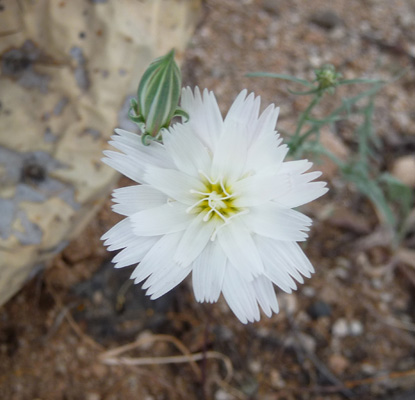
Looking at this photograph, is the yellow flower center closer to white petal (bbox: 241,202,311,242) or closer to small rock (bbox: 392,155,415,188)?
white petal (bbox: 241,202,311,242)

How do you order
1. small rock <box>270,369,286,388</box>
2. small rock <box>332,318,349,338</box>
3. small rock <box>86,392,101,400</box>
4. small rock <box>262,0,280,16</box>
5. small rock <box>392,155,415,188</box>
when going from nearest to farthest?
small rock <box>86,392,101,400</box>
small rock <box>270,369,286,388</box>
small rock <box>332,318,349,338</box>
small rock <box>392,155,415,188</box>
small rock <box>262,0,280,16</box>

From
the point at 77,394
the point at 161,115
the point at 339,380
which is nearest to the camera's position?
the point at 161,115

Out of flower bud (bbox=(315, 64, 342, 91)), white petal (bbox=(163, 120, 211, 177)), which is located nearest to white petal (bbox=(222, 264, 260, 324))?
white petal (bbox=(163, 120, 211, 177))

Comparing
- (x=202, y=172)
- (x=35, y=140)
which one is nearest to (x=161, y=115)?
(x=202, y=172)

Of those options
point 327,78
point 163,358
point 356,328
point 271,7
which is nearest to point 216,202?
point 327,78

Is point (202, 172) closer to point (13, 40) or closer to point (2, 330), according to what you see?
point (13, 40)

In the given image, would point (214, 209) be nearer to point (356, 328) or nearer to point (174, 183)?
point (174, 183)
